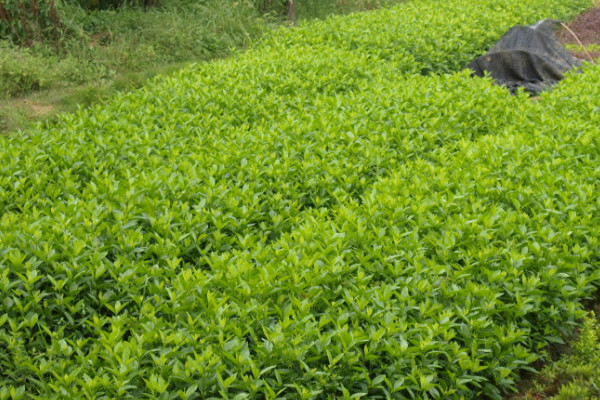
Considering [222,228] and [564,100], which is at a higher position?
[564,100]

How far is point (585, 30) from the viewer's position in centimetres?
1577

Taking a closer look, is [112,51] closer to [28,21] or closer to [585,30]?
[28,21]

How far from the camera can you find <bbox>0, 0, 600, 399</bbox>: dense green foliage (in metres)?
3.14

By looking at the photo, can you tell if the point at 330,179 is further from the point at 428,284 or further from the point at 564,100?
the point at 564,100

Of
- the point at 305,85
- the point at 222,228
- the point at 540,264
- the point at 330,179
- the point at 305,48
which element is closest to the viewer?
the point at 540,264

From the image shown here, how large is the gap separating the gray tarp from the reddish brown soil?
10.3 ft

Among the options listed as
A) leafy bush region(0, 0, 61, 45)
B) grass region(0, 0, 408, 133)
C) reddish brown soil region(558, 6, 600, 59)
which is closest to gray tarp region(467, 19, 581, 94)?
reddish brown soil region(558, 6, 600, 59)

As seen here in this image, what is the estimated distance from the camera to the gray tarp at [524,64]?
33.2ft

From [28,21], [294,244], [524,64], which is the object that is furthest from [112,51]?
[294,244]

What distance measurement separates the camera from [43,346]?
11.1 ft

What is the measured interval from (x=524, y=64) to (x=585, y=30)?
6.97 metres

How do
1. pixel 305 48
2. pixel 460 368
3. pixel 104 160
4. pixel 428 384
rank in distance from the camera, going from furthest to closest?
1. pixel 305 48
2. pixel 104 160
3. pixel 460 368
4. pixel 428 384

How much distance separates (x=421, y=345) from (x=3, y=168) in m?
3.86

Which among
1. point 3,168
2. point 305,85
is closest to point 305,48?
point 305,85
